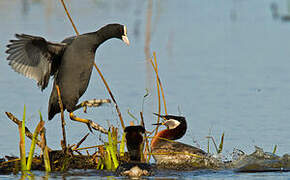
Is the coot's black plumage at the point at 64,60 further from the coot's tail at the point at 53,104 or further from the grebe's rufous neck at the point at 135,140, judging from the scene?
the grebe's rufous neck at the point at 135,140

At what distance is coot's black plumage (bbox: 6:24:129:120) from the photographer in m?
7.48

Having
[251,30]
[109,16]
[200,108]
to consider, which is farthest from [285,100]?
[109,16]

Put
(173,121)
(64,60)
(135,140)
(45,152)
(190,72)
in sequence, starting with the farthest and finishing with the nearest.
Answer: (190,72)
(173,121)
(64,60)
(45,152)
(135,140)

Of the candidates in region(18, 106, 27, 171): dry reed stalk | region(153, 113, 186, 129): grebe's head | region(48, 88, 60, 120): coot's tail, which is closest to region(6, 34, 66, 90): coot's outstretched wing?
region(48, 88, 60, 120): coot's tail

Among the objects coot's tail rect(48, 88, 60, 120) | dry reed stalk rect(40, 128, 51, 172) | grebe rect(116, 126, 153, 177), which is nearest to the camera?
grebe rect(116, 126, 153, 177)

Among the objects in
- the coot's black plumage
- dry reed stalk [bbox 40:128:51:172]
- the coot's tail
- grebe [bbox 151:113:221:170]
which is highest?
the coot's black plumage

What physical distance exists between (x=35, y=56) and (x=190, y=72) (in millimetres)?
5467

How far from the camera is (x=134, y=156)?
6672 millimetres

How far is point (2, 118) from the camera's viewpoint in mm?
9352

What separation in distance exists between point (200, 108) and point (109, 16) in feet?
29.4

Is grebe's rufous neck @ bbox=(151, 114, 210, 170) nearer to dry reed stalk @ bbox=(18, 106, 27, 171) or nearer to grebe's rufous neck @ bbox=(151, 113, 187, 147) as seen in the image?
grebe's rufous neck @ bbox=(151, 113, 187, 147)

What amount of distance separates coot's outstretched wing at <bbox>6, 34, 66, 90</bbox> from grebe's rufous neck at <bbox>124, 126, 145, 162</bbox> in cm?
147

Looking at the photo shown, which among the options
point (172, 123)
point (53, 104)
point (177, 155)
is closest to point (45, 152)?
point (53, 104)

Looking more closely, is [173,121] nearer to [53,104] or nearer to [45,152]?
[53,104]
